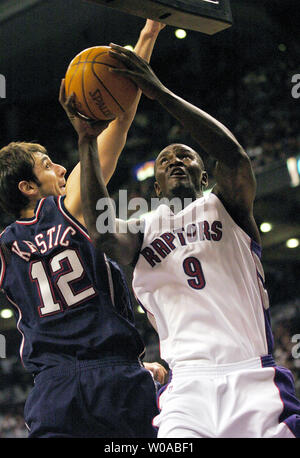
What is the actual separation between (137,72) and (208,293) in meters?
0.99

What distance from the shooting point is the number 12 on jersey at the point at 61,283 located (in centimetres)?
287

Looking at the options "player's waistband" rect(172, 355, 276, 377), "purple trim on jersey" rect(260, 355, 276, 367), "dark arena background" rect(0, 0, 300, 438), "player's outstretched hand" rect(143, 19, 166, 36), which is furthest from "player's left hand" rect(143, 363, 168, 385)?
"dark arena background" rect(0, 0, 300, 438)

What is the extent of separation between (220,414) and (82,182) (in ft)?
3.75

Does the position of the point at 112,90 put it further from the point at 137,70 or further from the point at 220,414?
the point at 220,414

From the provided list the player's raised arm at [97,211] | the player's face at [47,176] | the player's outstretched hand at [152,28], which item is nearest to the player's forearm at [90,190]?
the player's raised arm at [97,211]

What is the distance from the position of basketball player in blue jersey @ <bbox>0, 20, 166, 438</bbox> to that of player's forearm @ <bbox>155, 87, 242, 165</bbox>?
1.20 ft

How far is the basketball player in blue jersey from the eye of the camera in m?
2.70

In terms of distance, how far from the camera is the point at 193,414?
2311 mm

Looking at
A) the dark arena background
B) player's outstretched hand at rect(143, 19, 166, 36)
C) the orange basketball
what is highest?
player's outstretched hand at rect(143, 19, 166, 36)

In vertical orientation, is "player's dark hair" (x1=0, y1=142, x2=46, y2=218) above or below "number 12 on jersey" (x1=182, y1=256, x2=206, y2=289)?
above

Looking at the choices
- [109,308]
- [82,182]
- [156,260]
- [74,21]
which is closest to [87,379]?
[109,308]

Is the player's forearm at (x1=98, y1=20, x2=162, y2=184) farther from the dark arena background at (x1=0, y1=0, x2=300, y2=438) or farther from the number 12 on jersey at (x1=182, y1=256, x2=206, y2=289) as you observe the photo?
the dark arena background at (x1=0, y1=0, x2=300, y2=438)

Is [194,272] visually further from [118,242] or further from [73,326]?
[73,326]

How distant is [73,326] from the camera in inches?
111
